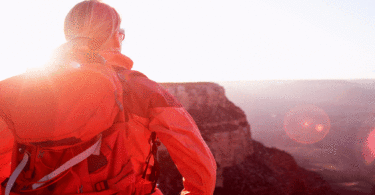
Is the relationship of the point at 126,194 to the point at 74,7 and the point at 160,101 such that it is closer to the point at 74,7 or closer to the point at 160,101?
the point at 160,101

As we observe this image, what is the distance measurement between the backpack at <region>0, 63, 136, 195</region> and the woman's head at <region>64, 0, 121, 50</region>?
354mm

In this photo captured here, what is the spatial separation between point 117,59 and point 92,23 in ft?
0.98

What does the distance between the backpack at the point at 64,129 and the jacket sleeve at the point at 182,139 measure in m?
0.23

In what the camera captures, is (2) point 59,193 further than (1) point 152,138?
No

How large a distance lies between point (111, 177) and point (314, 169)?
276 ft

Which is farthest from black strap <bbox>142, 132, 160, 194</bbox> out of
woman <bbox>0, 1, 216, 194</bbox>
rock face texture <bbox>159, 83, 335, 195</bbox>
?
rock face texture <bbox>159, 83, 335, 195</bbox>

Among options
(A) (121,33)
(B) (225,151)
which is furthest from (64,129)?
(B) (225,151)

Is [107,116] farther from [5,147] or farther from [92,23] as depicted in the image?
[5,147]

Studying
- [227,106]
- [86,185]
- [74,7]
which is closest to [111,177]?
[86,185]

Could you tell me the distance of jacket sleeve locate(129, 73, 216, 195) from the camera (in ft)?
4.52

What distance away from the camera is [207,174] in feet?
4.55

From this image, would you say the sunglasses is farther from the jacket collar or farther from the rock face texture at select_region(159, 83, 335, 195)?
the rock face texture at select_region(159, 83, 335, 195)

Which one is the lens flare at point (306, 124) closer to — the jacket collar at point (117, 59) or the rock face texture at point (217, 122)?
the rock face texture at point (217, 122)

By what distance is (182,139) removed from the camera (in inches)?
54.2
